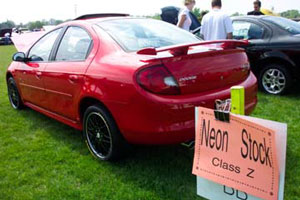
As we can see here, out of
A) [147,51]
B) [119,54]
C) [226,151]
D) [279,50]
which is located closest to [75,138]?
[119,54]

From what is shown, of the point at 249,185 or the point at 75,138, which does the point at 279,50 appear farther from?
the point at 249,185

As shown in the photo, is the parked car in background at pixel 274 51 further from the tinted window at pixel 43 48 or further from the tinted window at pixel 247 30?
the tinted window at pixel 43 48

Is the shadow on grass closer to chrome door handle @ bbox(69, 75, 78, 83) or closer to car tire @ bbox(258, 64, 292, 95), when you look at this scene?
chrome door handle @ bbox(69, 75, 78, 83)

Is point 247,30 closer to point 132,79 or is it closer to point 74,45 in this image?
point 74,45

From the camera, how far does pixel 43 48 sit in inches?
164

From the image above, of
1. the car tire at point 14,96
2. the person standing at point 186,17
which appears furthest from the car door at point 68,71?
the person standing at point 186,17

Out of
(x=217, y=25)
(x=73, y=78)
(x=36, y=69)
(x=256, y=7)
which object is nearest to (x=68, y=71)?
(x=73, y=78)

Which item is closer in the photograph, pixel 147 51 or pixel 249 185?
pixel 249 185

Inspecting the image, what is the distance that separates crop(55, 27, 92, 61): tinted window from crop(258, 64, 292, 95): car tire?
3.39m

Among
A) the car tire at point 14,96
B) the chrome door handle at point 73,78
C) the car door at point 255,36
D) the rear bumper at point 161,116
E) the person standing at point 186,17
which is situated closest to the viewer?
the rear bumper at point 161,116

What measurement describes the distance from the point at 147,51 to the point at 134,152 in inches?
49.0

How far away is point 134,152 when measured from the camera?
3.36m

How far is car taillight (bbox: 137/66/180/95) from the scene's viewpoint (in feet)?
8.30

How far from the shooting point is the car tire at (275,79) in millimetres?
5258
